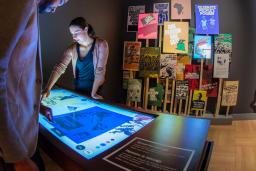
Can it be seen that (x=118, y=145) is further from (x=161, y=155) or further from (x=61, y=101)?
(x=61, y=101)

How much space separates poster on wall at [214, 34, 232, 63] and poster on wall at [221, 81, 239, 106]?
0.53m

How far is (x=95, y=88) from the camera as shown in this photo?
2.35 meters

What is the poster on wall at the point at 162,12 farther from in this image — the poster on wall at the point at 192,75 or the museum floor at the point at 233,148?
the museum floor at the point at 233,148

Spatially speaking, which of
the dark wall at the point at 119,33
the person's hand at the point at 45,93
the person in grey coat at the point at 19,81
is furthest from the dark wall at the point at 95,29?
the person in grey coat at the point at 19,81

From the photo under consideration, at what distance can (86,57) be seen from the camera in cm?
245

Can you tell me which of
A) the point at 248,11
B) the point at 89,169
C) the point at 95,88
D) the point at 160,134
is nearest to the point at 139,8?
the point at 248,11

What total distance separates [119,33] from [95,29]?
1.63 feet

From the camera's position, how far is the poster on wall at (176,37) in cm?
372

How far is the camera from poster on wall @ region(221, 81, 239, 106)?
3857 mm

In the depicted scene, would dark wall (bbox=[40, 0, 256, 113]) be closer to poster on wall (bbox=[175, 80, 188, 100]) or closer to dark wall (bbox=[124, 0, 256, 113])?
dark wall (bbox=[124, 0, 256, 113])

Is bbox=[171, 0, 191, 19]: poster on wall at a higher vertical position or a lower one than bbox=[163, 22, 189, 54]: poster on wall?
higher

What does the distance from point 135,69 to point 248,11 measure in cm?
221

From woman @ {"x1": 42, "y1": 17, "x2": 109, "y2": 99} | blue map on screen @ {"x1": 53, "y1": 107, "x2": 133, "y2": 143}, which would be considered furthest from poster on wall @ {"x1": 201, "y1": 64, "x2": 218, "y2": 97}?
blue map on screen @ {"x1": 53, "y1": 107, "x2": 133, "y2": 143}

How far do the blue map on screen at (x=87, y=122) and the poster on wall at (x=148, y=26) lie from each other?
93.4 inches
